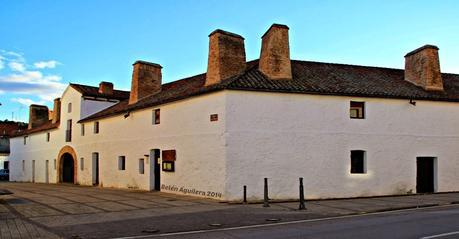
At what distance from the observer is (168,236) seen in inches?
412

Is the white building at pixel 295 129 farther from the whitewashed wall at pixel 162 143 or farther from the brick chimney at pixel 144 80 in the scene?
the brick chimney at pixel 144 80

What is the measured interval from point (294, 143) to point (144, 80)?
12803mm

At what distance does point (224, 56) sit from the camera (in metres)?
21.1

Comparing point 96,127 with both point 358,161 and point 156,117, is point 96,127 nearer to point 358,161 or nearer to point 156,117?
point 156,117

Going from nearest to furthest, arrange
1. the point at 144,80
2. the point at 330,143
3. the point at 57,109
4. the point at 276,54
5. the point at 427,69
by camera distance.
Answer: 1. the point at 330,143
2. the point at 276,54
3. the point at 427,69
4. the point at 144,80
5. the point at 57,109

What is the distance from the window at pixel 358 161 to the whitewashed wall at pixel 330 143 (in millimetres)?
259

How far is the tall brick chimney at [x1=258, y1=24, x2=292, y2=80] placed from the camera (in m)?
20.9

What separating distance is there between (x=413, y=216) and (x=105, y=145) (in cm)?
2198

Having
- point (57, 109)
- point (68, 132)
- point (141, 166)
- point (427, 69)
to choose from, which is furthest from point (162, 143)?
point (57, 109)

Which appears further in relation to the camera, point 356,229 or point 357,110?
point 357,110

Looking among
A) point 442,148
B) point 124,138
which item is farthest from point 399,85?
point 124,138

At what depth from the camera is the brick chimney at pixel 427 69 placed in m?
24.2

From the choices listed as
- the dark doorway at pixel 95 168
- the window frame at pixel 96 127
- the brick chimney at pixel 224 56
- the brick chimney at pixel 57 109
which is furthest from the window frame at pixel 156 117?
the brick chimney at pixel 57 109

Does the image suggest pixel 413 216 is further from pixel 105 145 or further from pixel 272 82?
pixel 105 145
